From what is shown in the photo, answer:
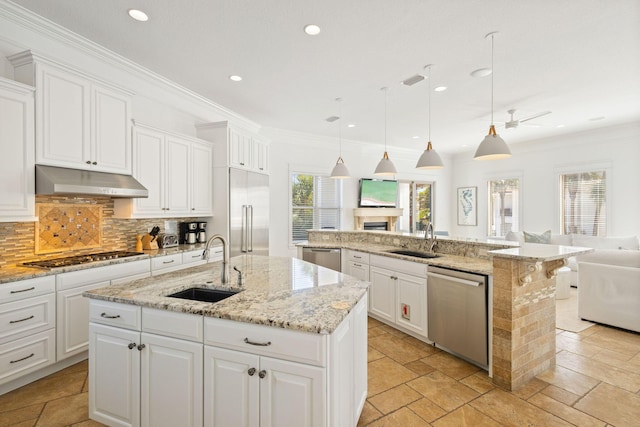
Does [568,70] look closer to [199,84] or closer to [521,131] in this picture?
[521,131]

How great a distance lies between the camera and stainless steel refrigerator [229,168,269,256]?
14.8ft

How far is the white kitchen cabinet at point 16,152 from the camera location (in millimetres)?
2426

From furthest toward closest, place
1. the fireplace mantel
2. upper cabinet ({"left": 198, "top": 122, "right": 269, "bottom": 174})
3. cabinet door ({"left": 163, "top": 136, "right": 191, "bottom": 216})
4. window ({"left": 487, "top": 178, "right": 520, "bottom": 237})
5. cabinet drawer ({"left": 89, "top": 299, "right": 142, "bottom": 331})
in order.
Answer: window ({"left": 487, "top": 178, "right": 520, "bottom": 237}) < the fireplace mantel < upper cabinet ({"left": 198, "top": 122, "right": 269, "bottom": 174}) < cabinet door ({"left": 163, "top": 136, "right": 191, "bottom": 216}) < cabinet drawer ({"left": 89, "top": 299, "right": 142, "bottom": 331})

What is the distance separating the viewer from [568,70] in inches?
139

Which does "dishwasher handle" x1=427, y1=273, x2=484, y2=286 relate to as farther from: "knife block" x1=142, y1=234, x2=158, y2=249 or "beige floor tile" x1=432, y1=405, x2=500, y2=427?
"knife block" x1=142, y1=234, x2=158, y2=249

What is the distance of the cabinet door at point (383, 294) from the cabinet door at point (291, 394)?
230 cm

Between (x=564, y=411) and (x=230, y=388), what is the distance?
91.6 inches

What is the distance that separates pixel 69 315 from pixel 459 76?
476cm

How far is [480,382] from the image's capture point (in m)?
2.53

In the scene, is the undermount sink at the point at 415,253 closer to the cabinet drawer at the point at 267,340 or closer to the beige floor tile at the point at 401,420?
the beige floor tile at the point at 401,420

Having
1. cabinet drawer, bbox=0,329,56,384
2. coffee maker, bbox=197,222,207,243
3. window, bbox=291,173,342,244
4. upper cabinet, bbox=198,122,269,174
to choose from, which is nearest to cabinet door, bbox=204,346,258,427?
cabinet drawer, bbox=0,329,56,384

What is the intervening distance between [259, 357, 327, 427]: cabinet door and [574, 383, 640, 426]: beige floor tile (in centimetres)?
211

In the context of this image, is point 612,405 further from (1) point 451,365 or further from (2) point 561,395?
(1) point 451,365

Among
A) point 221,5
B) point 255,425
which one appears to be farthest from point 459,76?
point 255,425
